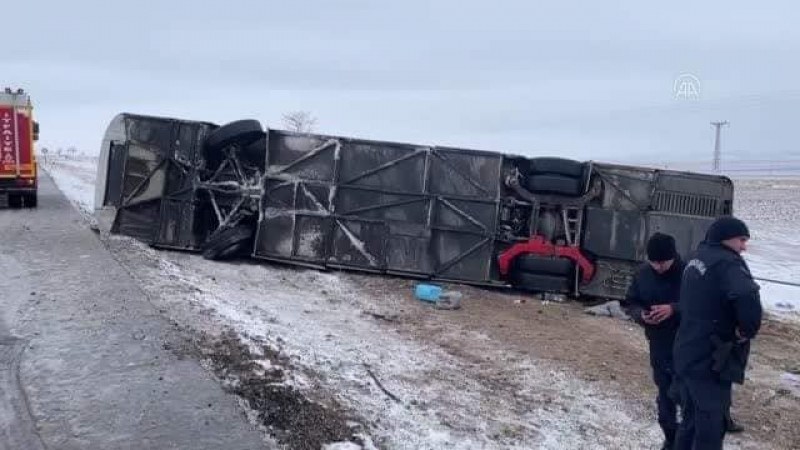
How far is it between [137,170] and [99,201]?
987mm

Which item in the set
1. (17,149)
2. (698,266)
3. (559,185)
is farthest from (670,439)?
(17,149)

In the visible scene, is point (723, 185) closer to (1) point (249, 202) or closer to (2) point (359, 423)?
(1) point (249, 202)

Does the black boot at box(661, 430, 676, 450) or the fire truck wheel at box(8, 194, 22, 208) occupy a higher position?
the fire truck wheel at box(8, 194, 22, 208)

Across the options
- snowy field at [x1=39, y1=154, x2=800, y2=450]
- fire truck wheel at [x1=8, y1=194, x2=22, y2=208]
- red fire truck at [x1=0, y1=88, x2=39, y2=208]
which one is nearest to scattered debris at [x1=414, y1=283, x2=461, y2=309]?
snowy field at [x1=39, y1=154, x2=800, y2=450]

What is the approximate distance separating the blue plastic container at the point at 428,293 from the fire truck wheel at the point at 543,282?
1.43 m

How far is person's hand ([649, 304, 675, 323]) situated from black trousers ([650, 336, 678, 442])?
0.23m

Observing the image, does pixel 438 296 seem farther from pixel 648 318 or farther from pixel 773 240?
pixel 773 240

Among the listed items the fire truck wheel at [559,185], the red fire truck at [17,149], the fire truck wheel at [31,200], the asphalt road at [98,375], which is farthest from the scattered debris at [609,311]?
the red fire truck at [17,149]

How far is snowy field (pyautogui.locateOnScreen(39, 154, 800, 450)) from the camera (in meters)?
5.84

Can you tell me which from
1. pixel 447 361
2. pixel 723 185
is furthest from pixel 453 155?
pixel 447 361

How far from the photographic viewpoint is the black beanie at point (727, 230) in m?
4.46

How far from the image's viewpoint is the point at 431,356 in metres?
7.75

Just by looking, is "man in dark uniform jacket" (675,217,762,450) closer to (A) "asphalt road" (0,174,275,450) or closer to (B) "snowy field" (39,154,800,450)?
(B) "snowy field" (39,154,800,450)

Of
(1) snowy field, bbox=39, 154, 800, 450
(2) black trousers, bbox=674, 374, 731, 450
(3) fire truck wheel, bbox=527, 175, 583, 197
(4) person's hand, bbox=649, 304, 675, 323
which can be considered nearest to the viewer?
(2) black trousers, bbox=674, 374, 731, 450
